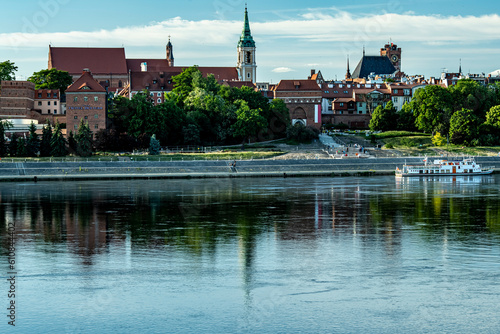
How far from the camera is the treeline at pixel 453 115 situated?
7100cm

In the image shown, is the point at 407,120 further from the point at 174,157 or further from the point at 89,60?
the point at 89,60

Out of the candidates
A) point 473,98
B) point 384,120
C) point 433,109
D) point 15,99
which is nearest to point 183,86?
point 15,99

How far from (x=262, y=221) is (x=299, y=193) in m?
11.6

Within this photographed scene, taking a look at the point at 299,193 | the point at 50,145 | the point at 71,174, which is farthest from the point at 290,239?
the point at 50,145

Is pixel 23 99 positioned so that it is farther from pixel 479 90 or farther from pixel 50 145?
pixel 479 90

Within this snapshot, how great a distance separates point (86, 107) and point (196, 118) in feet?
33.9

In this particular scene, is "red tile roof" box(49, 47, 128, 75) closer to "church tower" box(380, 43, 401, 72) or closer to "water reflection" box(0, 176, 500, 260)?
"water reflection" box(0, 176, 500, 260)

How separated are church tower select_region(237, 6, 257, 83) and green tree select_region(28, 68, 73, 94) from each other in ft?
101

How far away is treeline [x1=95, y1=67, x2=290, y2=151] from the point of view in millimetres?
64500

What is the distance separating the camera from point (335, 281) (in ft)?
66.1

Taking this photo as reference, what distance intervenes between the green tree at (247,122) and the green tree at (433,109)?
17501 millimetres

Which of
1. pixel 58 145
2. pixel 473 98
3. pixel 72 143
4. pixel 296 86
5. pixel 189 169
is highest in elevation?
pixel 296 86

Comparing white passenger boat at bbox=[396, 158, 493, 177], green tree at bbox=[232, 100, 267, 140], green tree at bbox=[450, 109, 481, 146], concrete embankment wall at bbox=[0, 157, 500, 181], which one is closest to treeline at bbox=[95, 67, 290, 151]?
green tree at bbox=[232, 100, 267, 140]

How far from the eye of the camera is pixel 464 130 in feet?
232
